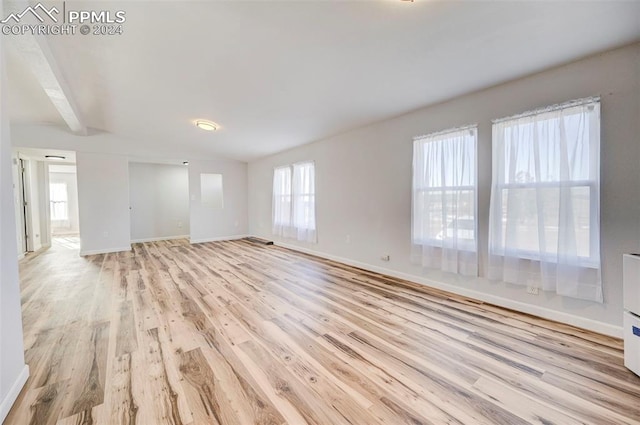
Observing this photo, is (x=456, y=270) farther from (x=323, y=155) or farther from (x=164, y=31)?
(x=164, y=31)

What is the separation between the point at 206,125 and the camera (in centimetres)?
465

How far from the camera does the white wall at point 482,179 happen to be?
2031mm

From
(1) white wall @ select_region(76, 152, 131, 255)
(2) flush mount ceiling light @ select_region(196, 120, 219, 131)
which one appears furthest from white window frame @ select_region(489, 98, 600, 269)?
(1) white wall @ select_region(76, 152, 131, 255)

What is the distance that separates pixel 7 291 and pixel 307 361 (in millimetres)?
1842

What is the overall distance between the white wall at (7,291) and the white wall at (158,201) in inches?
253

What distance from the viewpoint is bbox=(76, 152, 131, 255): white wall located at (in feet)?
18.4

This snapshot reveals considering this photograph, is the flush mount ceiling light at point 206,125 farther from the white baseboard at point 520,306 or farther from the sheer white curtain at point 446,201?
the white baseboard at point 520,306

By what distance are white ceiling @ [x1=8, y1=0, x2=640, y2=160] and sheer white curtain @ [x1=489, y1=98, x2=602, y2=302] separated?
0.54m

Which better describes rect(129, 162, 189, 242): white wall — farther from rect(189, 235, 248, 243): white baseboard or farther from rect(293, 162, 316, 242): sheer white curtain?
rect(293, 162, 316, 242): sheer white curtain

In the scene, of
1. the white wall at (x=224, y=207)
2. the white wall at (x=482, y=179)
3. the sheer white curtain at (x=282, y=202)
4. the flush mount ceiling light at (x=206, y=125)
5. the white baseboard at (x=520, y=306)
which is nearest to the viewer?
the white wall at (x=482, y=179)

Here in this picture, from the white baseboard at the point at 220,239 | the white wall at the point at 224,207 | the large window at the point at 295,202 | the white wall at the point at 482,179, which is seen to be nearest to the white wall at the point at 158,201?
the white wall at the point at 224,207

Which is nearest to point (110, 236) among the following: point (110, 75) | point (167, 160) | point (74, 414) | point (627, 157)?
point (167, 160)

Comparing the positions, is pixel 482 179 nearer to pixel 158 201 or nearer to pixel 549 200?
pixel 549 200

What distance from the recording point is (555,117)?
230 cm
